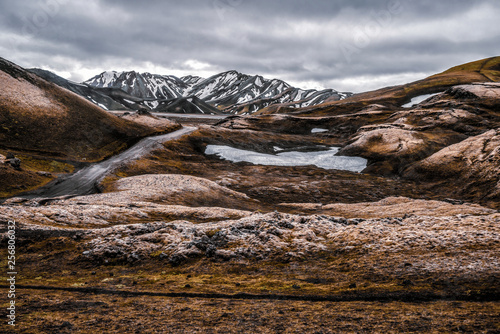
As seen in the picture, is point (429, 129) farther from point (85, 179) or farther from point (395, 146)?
point (85, 179)

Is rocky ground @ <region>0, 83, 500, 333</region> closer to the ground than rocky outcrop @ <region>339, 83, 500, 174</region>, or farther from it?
closer to the ground

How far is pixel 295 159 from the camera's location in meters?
96.2

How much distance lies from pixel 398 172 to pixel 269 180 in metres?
36.9

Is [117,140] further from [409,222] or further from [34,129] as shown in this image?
[409,222]

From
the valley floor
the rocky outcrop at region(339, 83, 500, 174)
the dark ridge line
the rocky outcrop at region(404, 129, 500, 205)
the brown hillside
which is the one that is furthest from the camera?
the rocky outcrop at region(339, 83, 500, 174)

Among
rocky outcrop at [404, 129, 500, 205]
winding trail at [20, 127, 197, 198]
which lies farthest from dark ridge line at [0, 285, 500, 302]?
winding trail at [20, 127, 197, 198]

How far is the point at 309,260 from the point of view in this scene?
17484 millimetres

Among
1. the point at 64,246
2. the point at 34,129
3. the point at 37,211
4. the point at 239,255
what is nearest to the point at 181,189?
the point at 37,211

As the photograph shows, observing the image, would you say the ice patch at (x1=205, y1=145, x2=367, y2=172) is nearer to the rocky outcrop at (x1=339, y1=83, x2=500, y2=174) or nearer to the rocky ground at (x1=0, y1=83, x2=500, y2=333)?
the rocky outcrop at (x1=339, y1=83, x2=500, y2=174)

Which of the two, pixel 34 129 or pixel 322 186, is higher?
pixel 34 129

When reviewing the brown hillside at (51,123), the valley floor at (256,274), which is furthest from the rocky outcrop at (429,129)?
the brown hillside at (51,123)

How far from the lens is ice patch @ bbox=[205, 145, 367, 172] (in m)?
88.1

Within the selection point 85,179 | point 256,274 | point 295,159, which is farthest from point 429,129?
point 85,179

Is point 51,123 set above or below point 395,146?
above
